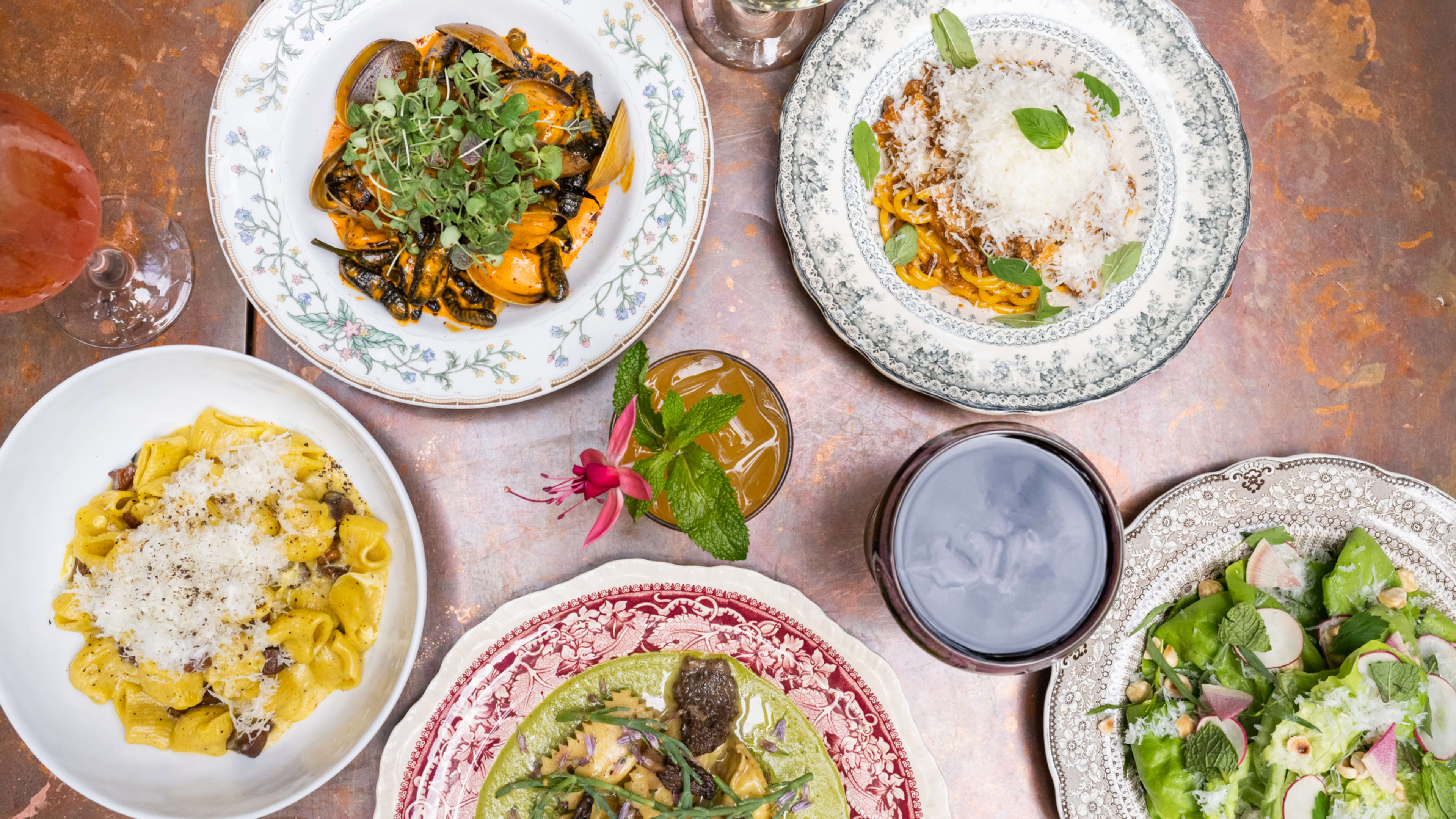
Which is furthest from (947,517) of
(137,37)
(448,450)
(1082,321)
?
(137,37)

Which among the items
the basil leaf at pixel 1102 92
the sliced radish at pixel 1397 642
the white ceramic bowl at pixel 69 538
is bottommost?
the white ceramic bowl at pixel 69 538

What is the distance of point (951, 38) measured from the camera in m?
1.16

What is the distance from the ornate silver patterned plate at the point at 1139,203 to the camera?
1.15 meters

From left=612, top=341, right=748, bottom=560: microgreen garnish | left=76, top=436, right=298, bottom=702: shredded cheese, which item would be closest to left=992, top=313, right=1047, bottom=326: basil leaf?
left=612, top=341, right=748, bottom=560: microgreen garnish

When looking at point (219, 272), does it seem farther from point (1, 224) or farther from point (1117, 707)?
point (1117, 707)

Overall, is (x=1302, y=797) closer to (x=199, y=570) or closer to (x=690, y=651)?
(x=690, y=651)

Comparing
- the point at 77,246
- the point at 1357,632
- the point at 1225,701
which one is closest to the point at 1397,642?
the point at 1357,632

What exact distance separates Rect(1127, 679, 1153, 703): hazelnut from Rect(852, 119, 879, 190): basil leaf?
2.88ft

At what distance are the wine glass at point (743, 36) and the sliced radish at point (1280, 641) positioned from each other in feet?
3.74

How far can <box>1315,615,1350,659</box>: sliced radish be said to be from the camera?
1.19m

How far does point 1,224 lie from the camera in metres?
0.93

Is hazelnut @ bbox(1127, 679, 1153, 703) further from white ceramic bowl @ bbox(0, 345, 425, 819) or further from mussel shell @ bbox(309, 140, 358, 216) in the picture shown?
mussel shell @ bbox(309, 140, 358, 216)

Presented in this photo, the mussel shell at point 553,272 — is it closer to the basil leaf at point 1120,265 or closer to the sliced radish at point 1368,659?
the basil leaf at point 1120,265

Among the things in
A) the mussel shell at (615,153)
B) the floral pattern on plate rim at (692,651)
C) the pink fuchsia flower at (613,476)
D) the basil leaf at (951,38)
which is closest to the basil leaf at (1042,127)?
the basil leaf at (951,38)
